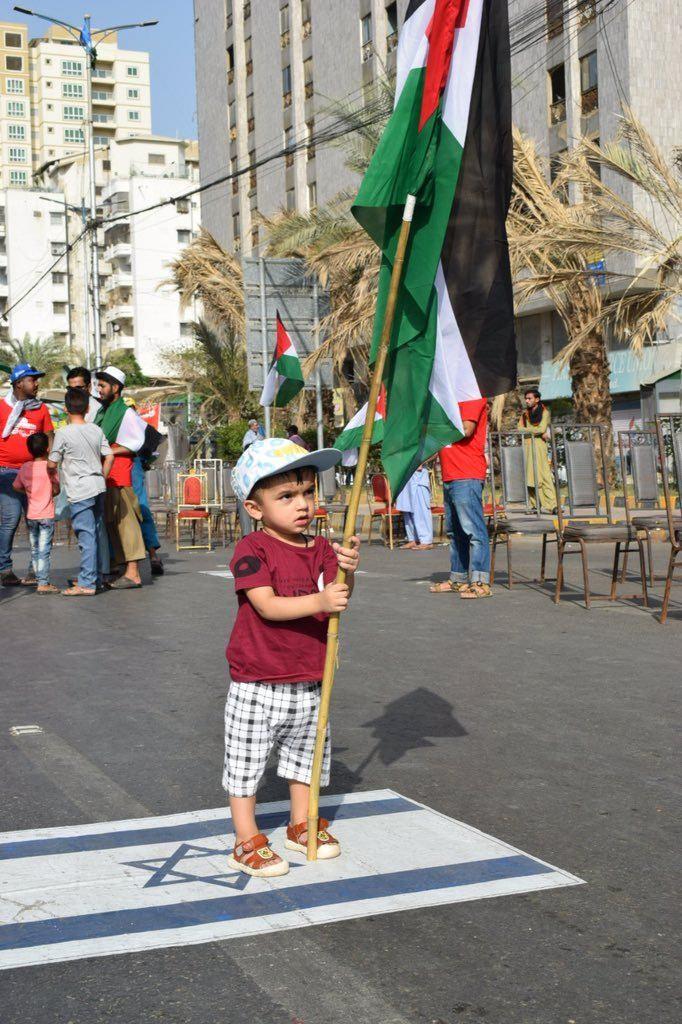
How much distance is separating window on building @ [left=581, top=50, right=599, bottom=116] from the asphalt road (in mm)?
27234

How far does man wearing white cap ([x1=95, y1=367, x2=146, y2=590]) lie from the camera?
12312mm

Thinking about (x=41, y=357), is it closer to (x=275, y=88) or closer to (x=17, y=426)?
(x=275, y=88)

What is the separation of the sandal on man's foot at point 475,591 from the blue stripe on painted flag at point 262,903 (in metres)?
7.05

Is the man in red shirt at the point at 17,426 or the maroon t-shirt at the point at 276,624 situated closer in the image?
the maroon t-shirt at the point at 276,624

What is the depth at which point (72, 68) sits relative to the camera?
5477 inches

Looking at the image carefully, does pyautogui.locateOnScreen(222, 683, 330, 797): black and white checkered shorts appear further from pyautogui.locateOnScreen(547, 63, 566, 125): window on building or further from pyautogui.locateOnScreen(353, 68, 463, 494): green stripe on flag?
pyautogui.locateOnScreen(547, 63, 566, 125): window on building

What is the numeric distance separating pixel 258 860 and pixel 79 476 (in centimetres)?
839

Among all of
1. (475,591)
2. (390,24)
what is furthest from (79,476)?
(390,24)

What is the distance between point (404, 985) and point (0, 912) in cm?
120

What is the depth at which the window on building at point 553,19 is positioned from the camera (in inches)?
1368

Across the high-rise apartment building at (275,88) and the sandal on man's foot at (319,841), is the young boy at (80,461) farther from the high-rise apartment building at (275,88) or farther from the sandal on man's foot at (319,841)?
the high-rise apartment building at (275,88)

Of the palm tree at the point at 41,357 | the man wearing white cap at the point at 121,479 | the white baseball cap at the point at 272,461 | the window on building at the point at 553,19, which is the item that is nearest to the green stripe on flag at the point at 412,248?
the white baseball cap at the point at 272,461

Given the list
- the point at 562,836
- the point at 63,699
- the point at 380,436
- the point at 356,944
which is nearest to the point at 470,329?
the point at 380,436

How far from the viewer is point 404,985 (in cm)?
308
